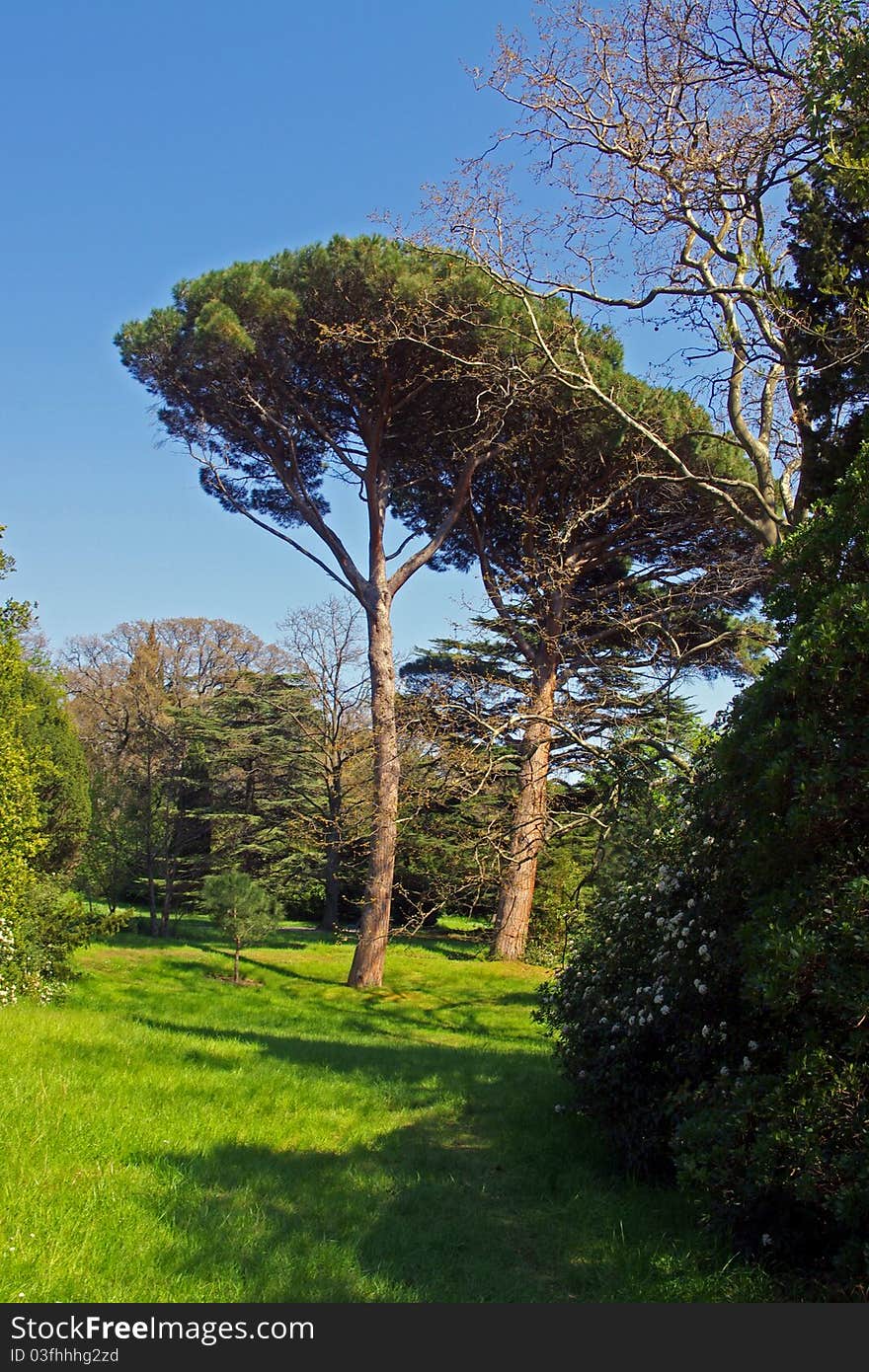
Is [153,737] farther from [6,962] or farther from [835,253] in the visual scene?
[835,253]

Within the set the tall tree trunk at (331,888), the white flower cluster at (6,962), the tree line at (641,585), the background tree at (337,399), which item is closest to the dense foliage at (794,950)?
the tree line at (641,585)

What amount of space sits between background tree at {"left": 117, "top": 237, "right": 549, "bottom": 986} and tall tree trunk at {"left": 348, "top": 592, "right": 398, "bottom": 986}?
0.09ft

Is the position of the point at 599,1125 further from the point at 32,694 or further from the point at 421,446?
the point at 32,694

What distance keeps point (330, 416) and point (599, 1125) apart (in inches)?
572

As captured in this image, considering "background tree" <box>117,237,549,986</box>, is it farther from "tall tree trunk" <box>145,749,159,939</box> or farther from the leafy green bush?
"tall tree trunk" <box>145,749,159,939</box>

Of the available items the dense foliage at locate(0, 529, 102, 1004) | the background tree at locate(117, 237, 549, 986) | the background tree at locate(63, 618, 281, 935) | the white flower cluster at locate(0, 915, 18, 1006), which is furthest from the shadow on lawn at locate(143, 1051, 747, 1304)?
the background tree at locate(63, 618, 281, 935)

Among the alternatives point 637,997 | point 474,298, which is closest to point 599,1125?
point 637,997

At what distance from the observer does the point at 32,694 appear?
1878cm

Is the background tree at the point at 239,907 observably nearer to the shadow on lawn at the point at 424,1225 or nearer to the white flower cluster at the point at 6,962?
the white flower cluster at the point at 6,962

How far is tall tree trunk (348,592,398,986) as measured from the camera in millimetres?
16219

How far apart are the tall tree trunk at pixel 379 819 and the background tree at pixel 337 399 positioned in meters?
0.03

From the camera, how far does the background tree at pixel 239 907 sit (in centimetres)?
1798

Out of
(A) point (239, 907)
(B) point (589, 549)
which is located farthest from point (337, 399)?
(A) point (239, 907)

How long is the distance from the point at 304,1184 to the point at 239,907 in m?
13.7
